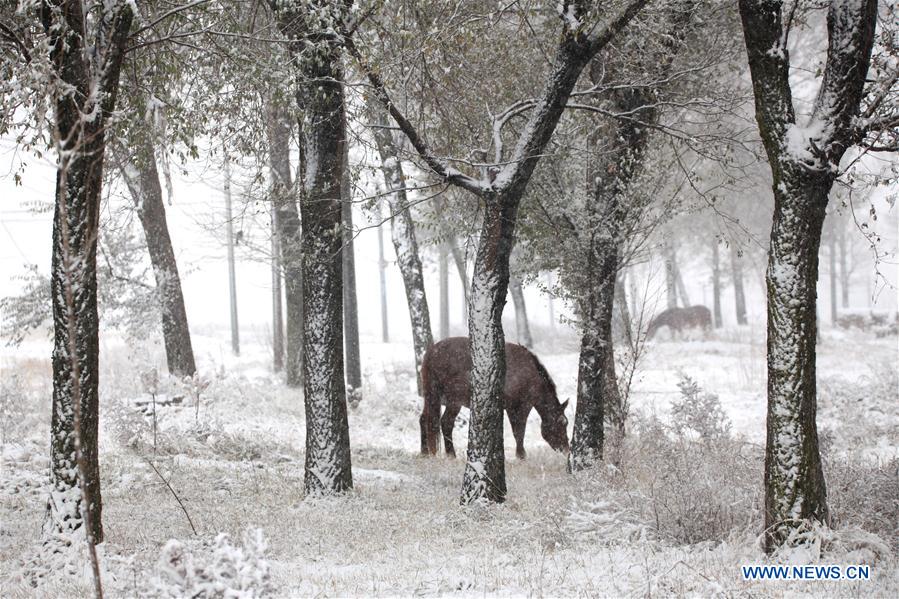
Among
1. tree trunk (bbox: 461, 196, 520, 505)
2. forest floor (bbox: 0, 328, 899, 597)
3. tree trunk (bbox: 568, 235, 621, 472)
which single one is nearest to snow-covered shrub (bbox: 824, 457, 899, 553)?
forest floor (bbox: 0, 328, 899, 597)

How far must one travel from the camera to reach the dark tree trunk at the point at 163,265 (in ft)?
45.0

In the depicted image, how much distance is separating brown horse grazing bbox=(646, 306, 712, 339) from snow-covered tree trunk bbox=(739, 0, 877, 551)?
91.9 feet

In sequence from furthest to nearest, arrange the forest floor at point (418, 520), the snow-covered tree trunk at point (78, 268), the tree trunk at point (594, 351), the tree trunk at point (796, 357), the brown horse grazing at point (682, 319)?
1. the brown horse grazing at point (682, 319)
2. the tree trunk at point (594, 351)
3. the tree trunk at point (796, 357)
4. the snow-covered tree trunk at point (78, 268)
5. the forest floor at point (418, 520)

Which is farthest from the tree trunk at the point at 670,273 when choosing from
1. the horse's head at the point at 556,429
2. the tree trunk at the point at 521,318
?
the tree trunk at the point at 521,318

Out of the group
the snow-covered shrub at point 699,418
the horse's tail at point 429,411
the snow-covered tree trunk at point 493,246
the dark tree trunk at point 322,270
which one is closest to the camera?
the snow-covered tree trunk at point 493,246

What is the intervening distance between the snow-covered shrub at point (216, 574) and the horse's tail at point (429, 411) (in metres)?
Answer: 7.75

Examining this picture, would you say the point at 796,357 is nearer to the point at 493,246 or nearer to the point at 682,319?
the point at 493,246

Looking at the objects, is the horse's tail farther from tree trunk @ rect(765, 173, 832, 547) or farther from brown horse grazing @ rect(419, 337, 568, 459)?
tree trunk @ rect(765, 173, 832, 547)

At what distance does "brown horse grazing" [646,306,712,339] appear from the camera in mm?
33469

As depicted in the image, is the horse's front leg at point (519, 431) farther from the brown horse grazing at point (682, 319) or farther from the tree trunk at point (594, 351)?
the brown horse grazing at point (682, 319)

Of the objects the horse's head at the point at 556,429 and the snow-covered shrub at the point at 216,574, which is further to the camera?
the horse's head at the point at 556,429

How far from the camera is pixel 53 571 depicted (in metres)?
5.53

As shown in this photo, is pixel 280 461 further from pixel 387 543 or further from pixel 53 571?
pixel 53 571

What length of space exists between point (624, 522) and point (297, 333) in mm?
11055
